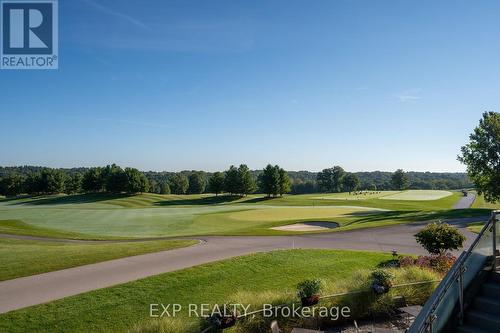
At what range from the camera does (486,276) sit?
800cm

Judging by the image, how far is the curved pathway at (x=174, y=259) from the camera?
1295cm

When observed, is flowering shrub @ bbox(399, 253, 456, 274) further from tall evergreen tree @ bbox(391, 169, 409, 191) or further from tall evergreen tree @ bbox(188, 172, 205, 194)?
tall evergreen tree @ bbox(391, 169, 409, 191)

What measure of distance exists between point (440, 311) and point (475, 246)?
1.82 meters

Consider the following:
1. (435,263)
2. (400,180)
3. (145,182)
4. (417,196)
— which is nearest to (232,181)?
(145,182)

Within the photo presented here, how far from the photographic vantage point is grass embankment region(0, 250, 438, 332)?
33.9ft

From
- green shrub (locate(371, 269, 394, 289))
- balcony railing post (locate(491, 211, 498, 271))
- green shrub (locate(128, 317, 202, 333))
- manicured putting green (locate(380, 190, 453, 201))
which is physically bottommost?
manicured putting green (locate(380, 190, 453, 201))

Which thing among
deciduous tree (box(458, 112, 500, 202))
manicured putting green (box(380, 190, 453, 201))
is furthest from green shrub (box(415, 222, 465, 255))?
manicured putting green (box(380, 190, 453, 201))

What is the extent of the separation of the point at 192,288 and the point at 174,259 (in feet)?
16.2

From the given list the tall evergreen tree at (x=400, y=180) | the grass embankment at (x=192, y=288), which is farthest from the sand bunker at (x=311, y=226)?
the tall evergreen tree at (x=400, y=180)

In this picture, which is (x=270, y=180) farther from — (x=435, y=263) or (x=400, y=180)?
(x=400, y=180)

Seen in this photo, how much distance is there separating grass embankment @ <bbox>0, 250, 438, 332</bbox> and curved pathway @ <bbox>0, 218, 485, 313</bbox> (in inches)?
41.5

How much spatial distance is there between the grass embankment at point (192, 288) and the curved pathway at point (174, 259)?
1054 mm

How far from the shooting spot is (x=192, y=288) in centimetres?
1314

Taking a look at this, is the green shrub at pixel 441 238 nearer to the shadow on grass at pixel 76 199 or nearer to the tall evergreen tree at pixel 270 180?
the tall evergreen tree at pixel 270 180
